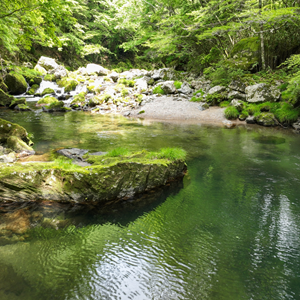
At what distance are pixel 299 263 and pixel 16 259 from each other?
12.8ft

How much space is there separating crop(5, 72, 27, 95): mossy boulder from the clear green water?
2152cm

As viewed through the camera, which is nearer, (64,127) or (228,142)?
(228,142)

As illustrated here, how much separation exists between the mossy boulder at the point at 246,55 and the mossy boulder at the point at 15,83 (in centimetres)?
1968

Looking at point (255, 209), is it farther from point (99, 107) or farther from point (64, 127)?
point (99, 107)

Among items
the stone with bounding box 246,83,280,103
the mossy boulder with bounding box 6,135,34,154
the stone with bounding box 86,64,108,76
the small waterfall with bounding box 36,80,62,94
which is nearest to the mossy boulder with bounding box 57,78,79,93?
the small waterfall with bounding box 36,80,62,94

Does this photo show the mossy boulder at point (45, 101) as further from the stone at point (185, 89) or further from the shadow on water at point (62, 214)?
the shadow on water at point (62, 214)

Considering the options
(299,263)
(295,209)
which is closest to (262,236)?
(299,263)

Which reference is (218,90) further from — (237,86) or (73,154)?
(73,154)

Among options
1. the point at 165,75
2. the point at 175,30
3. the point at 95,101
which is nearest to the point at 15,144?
the point at 95,101

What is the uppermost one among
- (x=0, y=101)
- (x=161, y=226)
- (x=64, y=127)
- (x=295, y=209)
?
(x=0, y=101)

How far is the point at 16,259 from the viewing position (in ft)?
9.52

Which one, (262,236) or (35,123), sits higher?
(35,123)

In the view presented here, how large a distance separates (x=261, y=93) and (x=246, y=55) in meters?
5.34

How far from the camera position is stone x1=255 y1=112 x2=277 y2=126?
13.4 m
